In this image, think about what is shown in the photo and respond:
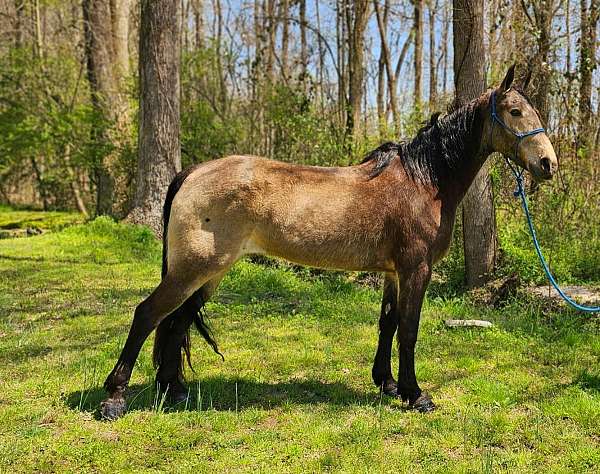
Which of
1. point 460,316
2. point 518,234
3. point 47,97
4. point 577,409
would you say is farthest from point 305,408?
point 47,97

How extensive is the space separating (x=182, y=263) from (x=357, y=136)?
6576mm

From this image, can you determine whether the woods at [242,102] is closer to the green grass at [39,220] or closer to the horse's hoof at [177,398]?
the green grass at [39,220]

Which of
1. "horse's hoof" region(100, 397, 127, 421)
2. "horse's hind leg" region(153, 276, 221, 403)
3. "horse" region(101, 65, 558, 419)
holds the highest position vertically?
"horse" region(101, 65, 558, 419)

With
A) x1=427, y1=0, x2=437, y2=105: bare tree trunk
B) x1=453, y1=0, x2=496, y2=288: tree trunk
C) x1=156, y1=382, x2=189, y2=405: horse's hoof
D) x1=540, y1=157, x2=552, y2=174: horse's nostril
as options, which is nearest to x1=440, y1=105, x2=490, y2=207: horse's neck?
x1=540, y1=157, x2=552, y2=174: horse's nostril

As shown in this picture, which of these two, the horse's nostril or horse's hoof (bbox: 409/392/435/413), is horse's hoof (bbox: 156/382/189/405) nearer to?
horse's hoof (bbox: 409/392/435/413)

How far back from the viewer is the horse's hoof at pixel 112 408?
3859 mm

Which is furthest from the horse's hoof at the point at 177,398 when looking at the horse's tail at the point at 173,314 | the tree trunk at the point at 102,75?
the tree trunk at the point at 102,75

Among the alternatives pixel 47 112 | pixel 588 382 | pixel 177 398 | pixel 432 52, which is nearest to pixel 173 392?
pixel 177 398

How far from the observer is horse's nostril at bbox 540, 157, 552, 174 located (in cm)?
399

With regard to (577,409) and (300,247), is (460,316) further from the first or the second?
(300,247)

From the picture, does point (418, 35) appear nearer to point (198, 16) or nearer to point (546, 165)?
point (198, 16)

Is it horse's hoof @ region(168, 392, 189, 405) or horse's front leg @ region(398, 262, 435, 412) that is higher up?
horse's front leg @ region(398, 262, 435, 412)

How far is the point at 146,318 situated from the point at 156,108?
Answer: 752cm

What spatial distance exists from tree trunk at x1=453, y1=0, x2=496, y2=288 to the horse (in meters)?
2.71
